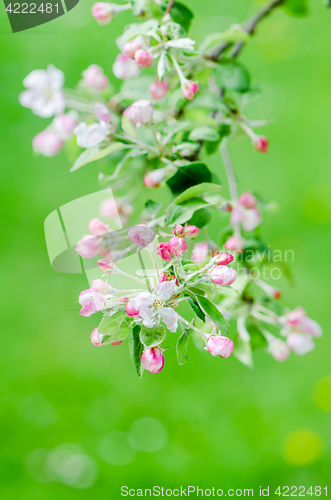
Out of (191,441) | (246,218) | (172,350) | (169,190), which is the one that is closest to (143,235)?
(169,190)

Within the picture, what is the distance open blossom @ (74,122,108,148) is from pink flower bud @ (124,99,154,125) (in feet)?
0.15

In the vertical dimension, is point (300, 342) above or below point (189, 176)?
below

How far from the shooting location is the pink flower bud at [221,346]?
528 mm

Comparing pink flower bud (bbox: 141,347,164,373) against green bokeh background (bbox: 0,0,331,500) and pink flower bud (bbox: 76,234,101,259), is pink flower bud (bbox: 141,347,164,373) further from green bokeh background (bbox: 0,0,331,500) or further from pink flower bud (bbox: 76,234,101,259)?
green bokeh background (bbox: 0,0,331,500)

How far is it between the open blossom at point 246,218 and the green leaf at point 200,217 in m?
0.16

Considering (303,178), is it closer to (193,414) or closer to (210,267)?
(193,414)

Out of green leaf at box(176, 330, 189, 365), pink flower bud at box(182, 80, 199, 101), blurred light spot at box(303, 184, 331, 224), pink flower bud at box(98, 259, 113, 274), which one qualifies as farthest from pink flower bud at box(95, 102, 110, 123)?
blurred light spot at box(303, 184, 331, 224)

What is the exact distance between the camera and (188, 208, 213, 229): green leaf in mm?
692

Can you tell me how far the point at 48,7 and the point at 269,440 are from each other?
155cm

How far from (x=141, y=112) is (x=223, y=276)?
302 mm

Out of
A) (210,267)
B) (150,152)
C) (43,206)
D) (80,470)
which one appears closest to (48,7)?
(150,152)

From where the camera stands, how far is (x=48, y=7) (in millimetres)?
1012

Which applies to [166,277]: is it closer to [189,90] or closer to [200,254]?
[200,254]

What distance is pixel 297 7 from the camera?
1002 millimetres
